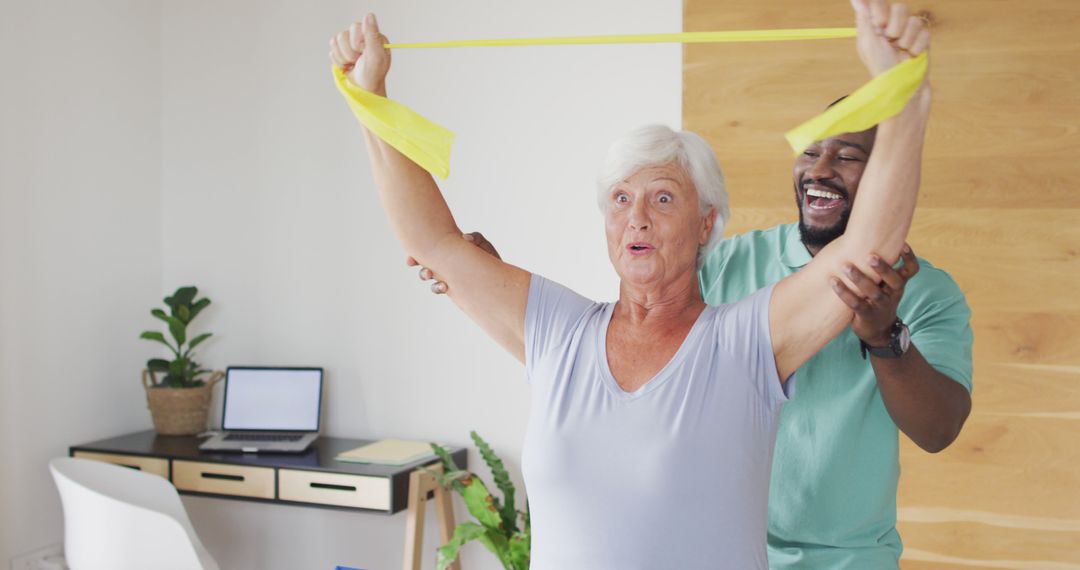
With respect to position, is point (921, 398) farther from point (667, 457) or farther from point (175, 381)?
point (175, 381)

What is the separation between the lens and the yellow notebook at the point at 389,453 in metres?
3.20

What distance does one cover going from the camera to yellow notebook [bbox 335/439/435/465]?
3.20 meters

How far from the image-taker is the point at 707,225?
1493 mm

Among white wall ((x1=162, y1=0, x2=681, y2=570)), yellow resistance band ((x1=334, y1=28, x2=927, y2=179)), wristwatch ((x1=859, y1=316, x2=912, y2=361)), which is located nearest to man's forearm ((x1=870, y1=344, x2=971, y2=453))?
wristwatch ((x1=859, y1=316, x2=912, y2=361))

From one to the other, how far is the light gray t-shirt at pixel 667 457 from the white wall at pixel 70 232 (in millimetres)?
2658

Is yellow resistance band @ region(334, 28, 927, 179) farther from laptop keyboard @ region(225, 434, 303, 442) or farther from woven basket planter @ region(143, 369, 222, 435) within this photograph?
woven basket planter @ region(143, 369, 222, 435)

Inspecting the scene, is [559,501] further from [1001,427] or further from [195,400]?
[195,400]

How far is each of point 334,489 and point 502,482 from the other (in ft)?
1.75

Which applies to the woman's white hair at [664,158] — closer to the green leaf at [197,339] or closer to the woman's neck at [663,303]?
the woman's neck at [663,303]

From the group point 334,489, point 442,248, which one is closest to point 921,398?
point 442,248

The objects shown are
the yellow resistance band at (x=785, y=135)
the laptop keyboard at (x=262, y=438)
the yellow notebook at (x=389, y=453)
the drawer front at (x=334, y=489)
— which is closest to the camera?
the yellow resistance band at (x=785, y=135)

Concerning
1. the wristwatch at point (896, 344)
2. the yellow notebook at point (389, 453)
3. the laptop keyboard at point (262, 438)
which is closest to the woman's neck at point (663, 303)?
the wristwatch at point (896, 344)

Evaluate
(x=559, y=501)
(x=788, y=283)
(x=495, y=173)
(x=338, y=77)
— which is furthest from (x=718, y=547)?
(x=495, y=173)

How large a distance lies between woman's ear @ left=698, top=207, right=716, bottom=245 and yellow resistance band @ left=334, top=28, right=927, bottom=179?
29cm
